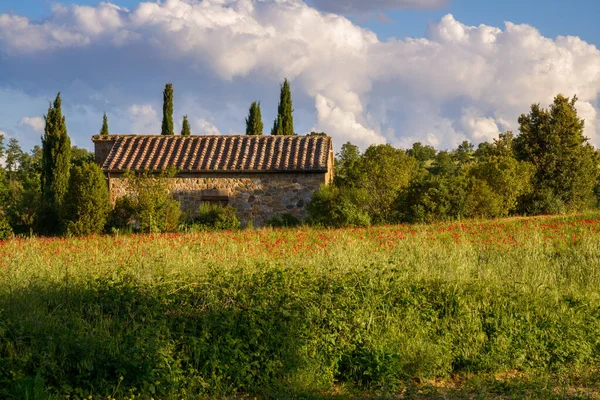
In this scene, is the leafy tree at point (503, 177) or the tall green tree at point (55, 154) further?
the tall green tree at point (55, 154)

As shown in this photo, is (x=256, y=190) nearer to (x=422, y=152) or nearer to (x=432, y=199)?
(x=432, y=199)

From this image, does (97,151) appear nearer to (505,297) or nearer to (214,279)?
(214,279)

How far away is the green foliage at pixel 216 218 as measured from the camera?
20.0 m

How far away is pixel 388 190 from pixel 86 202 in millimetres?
10155

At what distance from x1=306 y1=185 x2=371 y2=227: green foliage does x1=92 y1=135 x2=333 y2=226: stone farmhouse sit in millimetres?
2175

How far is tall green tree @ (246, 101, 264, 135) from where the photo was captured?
106 feet

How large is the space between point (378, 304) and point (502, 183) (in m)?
16.2

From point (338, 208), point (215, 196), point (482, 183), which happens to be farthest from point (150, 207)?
point (482, 183)

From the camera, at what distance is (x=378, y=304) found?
8.09 m

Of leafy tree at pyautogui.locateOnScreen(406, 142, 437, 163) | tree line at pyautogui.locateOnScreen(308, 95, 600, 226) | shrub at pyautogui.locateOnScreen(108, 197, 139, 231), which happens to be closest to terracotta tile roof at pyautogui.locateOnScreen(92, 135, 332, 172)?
tree line at pyautogui.locateOnScreen(308, 95, 600, 226)

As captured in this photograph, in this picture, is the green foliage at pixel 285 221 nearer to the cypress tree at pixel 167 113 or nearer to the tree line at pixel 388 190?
the tree line at pixel 388 190

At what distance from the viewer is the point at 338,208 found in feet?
60.9

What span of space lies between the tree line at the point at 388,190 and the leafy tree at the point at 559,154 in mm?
45

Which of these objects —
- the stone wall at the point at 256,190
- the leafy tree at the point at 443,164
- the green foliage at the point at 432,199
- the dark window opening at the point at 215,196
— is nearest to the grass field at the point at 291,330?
the green foliage at the point at 432,199
